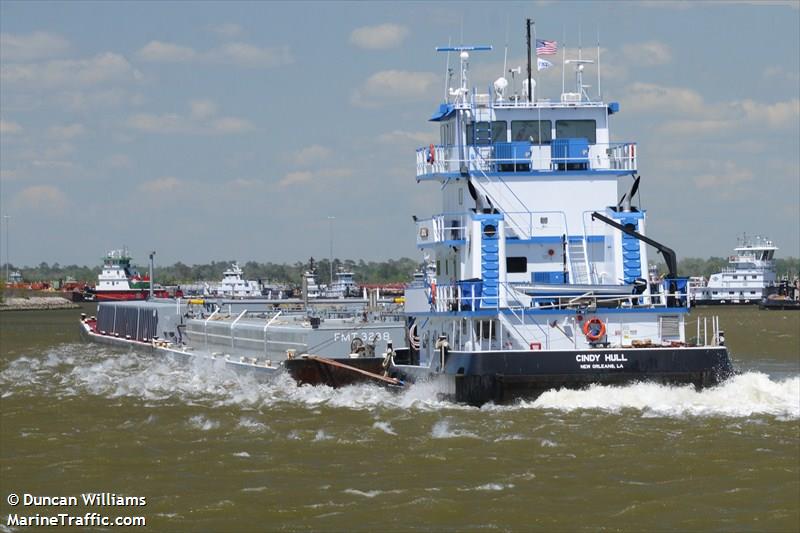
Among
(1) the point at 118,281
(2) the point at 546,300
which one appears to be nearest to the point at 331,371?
(2) the point at 546,300

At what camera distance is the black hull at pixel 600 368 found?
3297 centimetres

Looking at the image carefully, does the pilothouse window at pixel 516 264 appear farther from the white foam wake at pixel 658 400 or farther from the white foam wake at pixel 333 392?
the white foam wake at pixel 658 400

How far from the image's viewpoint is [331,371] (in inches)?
1619

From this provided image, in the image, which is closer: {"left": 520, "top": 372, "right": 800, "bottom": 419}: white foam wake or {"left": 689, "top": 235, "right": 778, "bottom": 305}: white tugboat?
{"left": 520, "top": 372, "right": 800, "bottom": 419}: white foam wake

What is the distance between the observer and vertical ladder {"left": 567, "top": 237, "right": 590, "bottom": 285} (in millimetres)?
37344

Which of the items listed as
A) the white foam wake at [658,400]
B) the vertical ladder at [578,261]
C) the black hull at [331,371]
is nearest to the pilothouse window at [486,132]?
the vertical ladder at [578,261]

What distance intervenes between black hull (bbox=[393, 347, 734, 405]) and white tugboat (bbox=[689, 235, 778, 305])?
6138 inches

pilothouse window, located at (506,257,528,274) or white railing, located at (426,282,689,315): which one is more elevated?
pilothouse window, located at (506,257,528,274)

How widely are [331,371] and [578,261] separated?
28.6 feet

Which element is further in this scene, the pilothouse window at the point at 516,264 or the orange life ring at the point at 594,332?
the pilothouse window at the point at 516,264

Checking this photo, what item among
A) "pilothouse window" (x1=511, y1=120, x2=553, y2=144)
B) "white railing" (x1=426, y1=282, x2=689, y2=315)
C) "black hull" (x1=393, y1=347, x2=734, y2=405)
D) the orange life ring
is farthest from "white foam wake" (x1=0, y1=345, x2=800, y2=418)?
"pilothouse window" (x1=511, y1=120, x2=553, y2=144)

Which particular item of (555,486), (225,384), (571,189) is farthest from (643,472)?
(225,384)

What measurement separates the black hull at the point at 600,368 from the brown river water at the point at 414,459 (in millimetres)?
301

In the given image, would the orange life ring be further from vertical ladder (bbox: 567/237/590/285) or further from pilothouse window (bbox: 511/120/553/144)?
pilothouse window (bbox: 511/120/553/144)
